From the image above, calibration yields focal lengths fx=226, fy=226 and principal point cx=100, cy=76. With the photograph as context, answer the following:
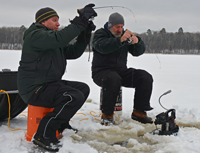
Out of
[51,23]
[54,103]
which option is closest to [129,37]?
[51,23]

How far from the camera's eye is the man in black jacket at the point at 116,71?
3.15 meters

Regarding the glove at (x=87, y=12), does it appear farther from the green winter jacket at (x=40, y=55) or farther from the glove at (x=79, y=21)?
the green winter jacket at (x=40, y=55)

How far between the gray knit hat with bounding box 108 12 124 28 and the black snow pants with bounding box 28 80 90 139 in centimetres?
146

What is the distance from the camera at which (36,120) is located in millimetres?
2506

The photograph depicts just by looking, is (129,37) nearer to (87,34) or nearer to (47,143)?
(87,34)

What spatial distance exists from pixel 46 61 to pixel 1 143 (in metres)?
0.98

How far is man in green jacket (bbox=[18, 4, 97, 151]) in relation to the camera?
2285 mm

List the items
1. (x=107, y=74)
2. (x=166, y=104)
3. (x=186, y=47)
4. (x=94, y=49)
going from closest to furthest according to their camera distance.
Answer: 1. (x=107, y=74)
2. (x=94, y=49)
3. (x=166, y=104)
4. (x=186, y=47)

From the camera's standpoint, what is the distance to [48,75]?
95.6 inches

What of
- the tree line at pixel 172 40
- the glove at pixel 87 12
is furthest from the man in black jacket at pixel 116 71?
the tree line at pixel 172 40

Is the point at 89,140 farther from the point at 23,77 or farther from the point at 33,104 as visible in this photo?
the point at 23,77

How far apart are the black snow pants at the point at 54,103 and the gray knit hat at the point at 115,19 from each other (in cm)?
146

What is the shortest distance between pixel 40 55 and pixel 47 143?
2.99 feet

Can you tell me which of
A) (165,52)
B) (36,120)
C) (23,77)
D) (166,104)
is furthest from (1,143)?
(165,52)
